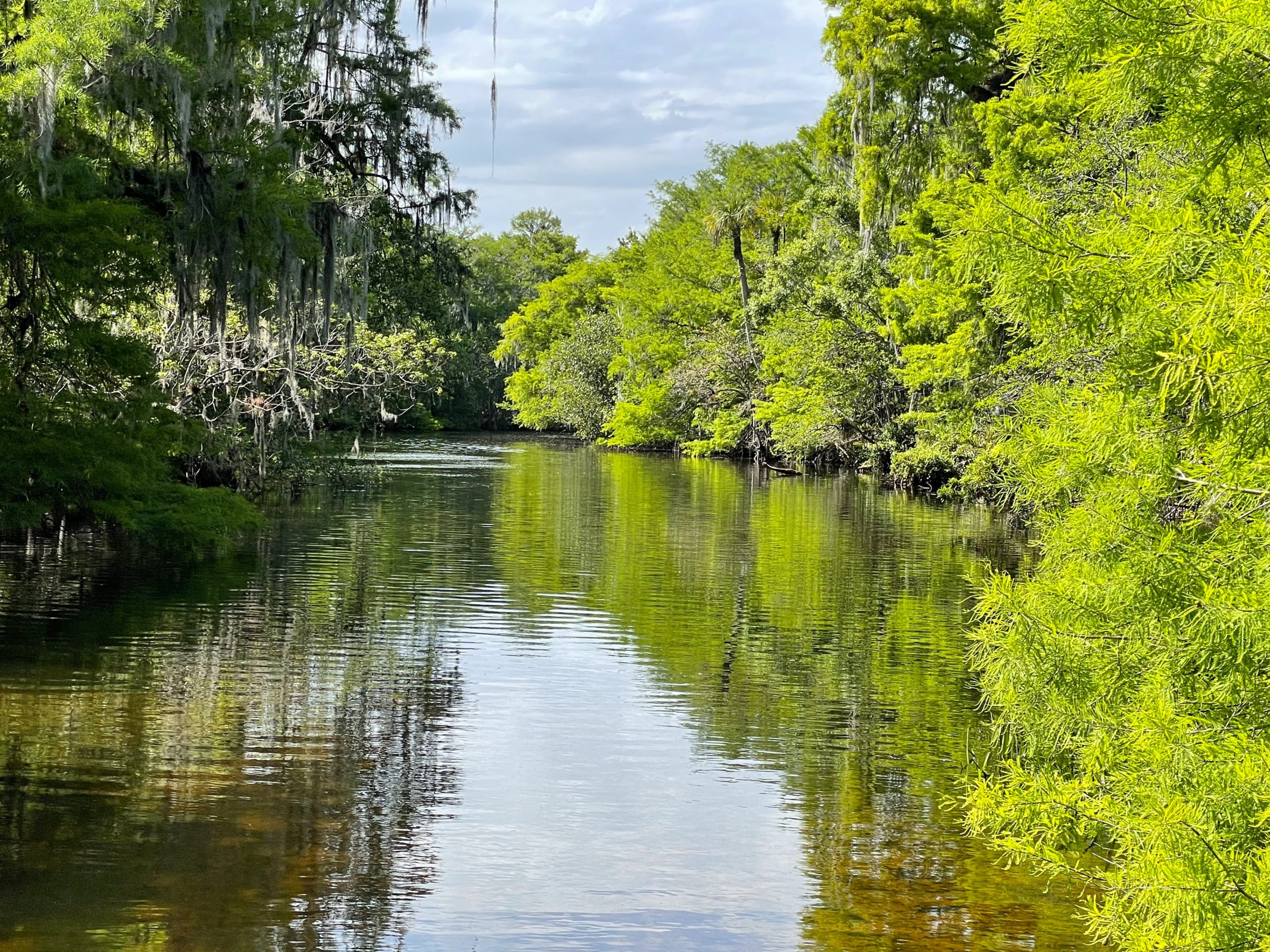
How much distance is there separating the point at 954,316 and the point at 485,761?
66.9 ft

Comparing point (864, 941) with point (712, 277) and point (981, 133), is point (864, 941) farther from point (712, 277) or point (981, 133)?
point (712, 277)

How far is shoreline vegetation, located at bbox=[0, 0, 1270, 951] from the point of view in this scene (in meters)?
4.89

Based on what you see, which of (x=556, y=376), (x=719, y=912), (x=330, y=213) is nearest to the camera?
(x=719, y=912)

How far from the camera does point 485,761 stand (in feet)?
29.6

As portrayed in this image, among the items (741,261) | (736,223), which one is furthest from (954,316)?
(736,223)

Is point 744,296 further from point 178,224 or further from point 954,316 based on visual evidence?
point 178,224

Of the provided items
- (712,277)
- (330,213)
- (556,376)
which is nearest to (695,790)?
(330,213)

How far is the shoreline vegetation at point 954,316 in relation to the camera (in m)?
4.89

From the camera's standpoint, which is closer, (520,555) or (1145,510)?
(1145,510)

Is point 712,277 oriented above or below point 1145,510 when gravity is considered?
above

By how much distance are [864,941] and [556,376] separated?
6322cm

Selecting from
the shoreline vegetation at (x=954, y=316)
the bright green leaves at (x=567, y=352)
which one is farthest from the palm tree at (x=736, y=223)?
the bright green leaves at (x=567, y=352)

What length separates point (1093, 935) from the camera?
6.33m

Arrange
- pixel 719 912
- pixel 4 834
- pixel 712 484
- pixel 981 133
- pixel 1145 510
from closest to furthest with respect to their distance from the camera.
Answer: pixel 1145 510 → pixel 719 912 → pixel 4 834 → pixel 981 133 → pixel 712 484
